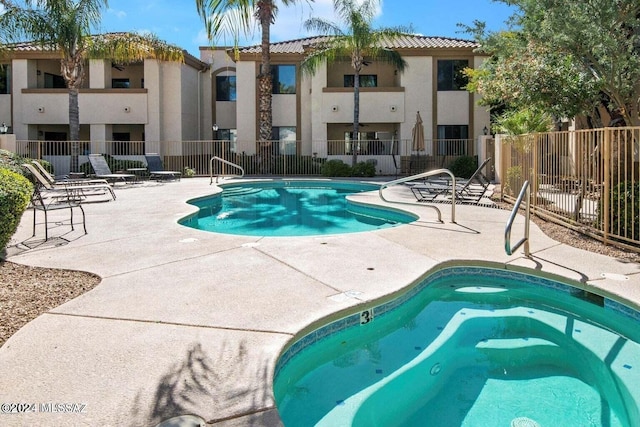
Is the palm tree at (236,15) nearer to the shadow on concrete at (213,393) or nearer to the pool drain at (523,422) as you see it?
the shadow on concrete at (213,393)

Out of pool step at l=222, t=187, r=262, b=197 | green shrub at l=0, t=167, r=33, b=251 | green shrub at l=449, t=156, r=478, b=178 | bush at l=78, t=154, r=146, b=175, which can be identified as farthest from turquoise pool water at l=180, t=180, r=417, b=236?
bush at l=78, t=154, r=146, b=175

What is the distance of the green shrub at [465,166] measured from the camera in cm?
2350

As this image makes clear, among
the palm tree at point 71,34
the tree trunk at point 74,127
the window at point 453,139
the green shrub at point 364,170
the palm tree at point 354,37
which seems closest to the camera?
the palm tree at point 71,34

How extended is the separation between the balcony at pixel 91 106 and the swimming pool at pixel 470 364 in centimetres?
2589

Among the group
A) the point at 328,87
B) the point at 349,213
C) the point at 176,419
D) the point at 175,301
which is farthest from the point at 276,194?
the point at 176,419

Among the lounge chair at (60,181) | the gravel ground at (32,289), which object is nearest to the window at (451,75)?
the lounge chair at (60,181)

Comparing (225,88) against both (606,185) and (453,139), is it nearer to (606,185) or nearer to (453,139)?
(453,139)

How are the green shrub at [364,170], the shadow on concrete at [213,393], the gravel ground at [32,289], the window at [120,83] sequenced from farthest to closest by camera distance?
the window at [120,83] → the green shrub at [364,170] → the gravel ground at [32,289] → the shadow on concrete at [213,393]

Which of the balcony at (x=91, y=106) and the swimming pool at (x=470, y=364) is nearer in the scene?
A: the swimming pool at (x=470, y=364)

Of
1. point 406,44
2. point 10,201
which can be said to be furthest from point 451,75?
point 10,201

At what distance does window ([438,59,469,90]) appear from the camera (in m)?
27.3

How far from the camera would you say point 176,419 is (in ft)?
9.21

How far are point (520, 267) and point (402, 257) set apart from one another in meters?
1.57

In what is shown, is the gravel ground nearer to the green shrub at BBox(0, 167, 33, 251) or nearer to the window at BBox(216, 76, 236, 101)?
the green shrub at BBox(0, 167, 33, 251)
